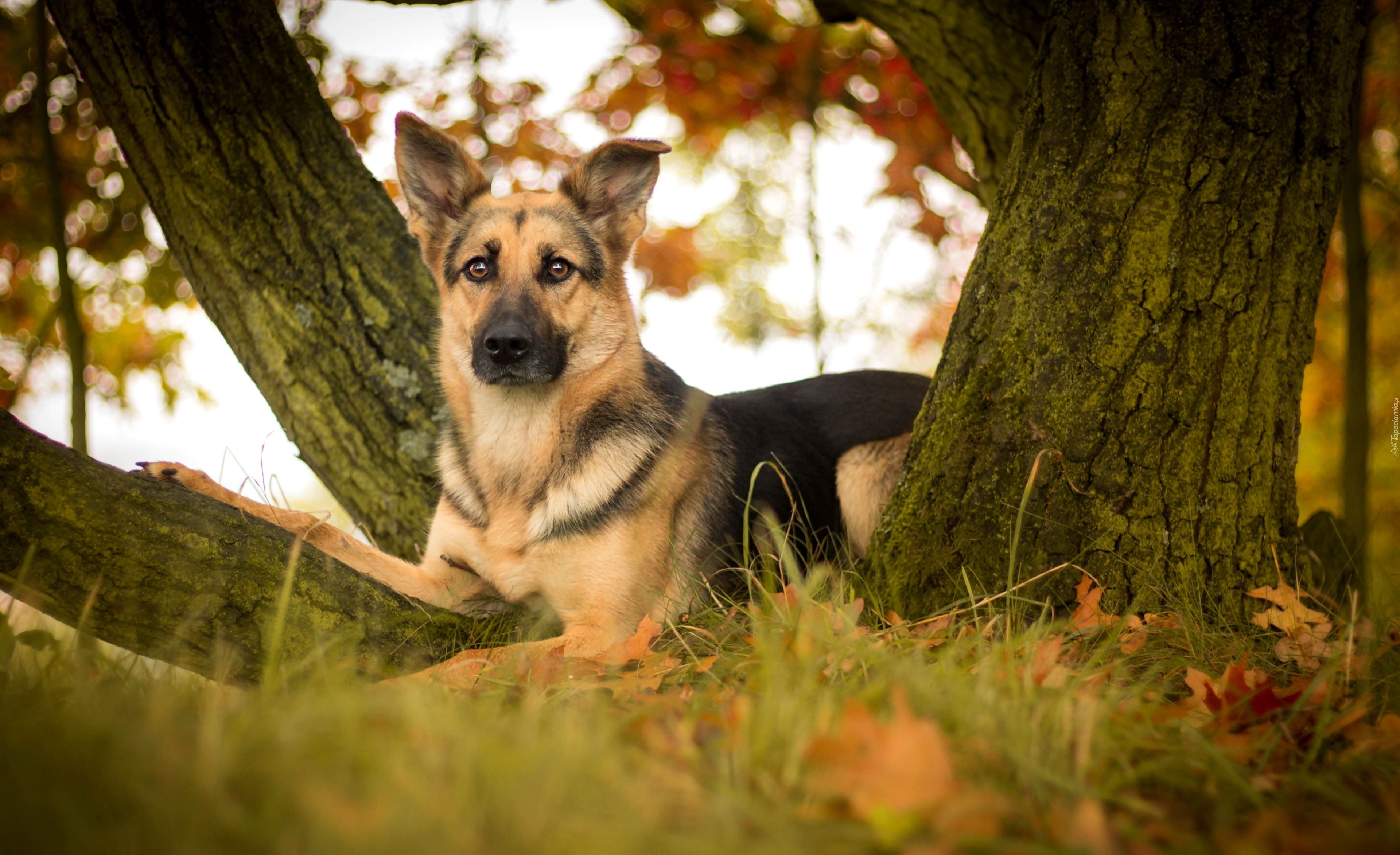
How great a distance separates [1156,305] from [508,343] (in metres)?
2.48

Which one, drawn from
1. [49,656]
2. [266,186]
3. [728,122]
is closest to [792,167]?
[728,122]

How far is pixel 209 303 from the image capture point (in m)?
4.23

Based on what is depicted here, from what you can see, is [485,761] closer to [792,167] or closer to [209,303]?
[209,303]

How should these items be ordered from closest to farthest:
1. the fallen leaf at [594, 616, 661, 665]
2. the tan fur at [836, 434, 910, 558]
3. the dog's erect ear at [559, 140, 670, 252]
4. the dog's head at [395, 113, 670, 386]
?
the fallen leaf at [594, 616, 661, 665] < the dog's head at [395, 113, 670, 386] < the dog's erect ear at [559, 140, 670, 252] < the tan fur at [836, 434, 910, 558]

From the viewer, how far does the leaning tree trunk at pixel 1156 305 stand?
2.98 m

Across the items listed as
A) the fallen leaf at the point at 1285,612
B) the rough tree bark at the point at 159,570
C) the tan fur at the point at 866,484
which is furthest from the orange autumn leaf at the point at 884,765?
the tan fur at the point at 866,484

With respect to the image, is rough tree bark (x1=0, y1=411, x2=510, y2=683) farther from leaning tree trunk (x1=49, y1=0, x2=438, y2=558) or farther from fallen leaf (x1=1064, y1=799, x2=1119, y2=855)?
fallen leaf (x1=1064, y1=799, x2=1119, y2=855)

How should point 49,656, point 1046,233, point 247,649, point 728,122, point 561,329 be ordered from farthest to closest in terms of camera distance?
point 728,122
point 561,329
point 1046,233
point 247,649
point 49,656

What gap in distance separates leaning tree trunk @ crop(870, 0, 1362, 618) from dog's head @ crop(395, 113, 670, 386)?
1711 millimetres

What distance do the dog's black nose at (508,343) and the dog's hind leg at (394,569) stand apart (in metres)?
1.02

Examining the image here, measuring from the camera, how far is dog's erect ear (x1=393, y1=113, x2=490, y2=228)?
3.94m

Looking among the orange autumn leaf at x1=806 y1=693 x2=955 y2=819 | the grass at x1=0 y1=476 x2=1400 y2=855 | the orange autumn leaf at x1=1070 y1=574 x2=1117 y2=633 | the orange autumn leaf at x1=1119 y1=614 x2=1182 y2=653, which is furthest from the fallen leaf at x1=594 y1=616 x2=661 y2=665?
the orange autumn leaf at x1=1119 y1=614 x2=1182 y2=653

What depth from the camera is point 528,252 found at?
3.87 metres

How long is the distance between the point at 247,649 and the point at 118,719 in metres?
1.02
